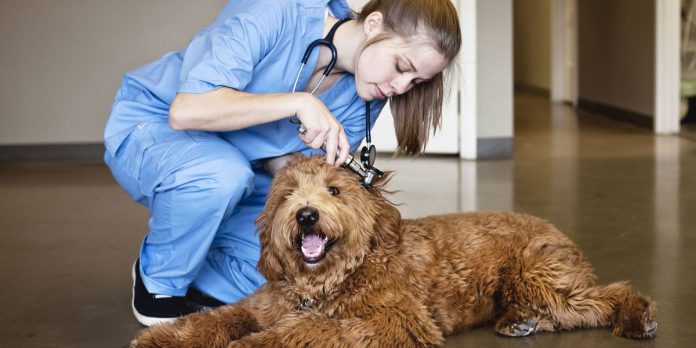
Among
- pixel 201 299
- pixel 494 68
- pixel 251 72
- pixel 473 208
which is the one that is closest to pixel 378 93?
pixel 251 72

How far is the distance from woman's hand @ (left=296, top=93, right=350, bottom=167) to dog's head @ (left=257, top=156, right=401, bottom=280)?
36mm

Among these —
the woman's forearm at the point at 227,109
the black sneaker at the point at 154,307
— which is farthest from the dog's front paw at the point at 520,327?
the black sneaker at the point at 154,307

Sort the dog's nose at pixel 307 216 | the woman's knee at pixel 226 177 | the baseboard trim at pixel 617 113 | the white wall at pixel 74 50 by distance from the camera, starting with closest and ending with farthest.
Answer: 1. the dog's nose at pixel 307 216
2. the woman's knee at pixel 226 177
3. the white wall at pixel 74 50
4. the baseboard trim at pixel 617 113

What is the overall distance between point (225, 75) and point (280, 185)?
0.33 metres

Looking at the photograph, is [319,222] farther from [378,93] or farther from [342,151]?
[378,93]

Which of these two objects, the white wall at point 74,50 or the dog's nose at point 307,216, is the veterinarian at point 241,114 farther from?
the white wall at point 74,50

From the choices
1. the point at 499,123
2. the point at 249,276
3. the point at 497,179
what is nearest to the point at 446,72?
the point at 249,276

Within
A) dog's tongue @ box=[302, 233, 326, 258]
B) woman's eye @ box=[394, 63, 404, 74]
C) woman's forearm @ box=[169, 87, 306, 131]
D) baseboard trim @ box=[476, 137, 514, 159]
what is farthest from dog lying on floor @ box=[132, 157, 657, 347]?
baseboard trim @ box=[476, 137, 514, 159]

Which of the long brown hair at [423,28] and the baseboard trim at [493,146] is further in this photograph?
the baseboard trim at [493,146]

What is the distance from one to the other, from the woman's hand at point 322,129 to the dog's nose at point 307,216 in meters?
0.17

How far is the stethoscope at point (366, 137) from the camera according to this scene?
6.64ft

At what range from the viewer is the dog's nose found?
184 cm

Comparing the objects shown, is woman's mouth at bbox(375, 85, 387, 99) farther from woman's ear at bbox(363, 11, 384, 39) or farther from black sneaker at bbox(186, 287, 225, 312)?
black sneaker at bbox(186, 287, 225, 312)

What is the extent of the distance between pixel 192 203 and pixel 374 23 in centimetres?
64
